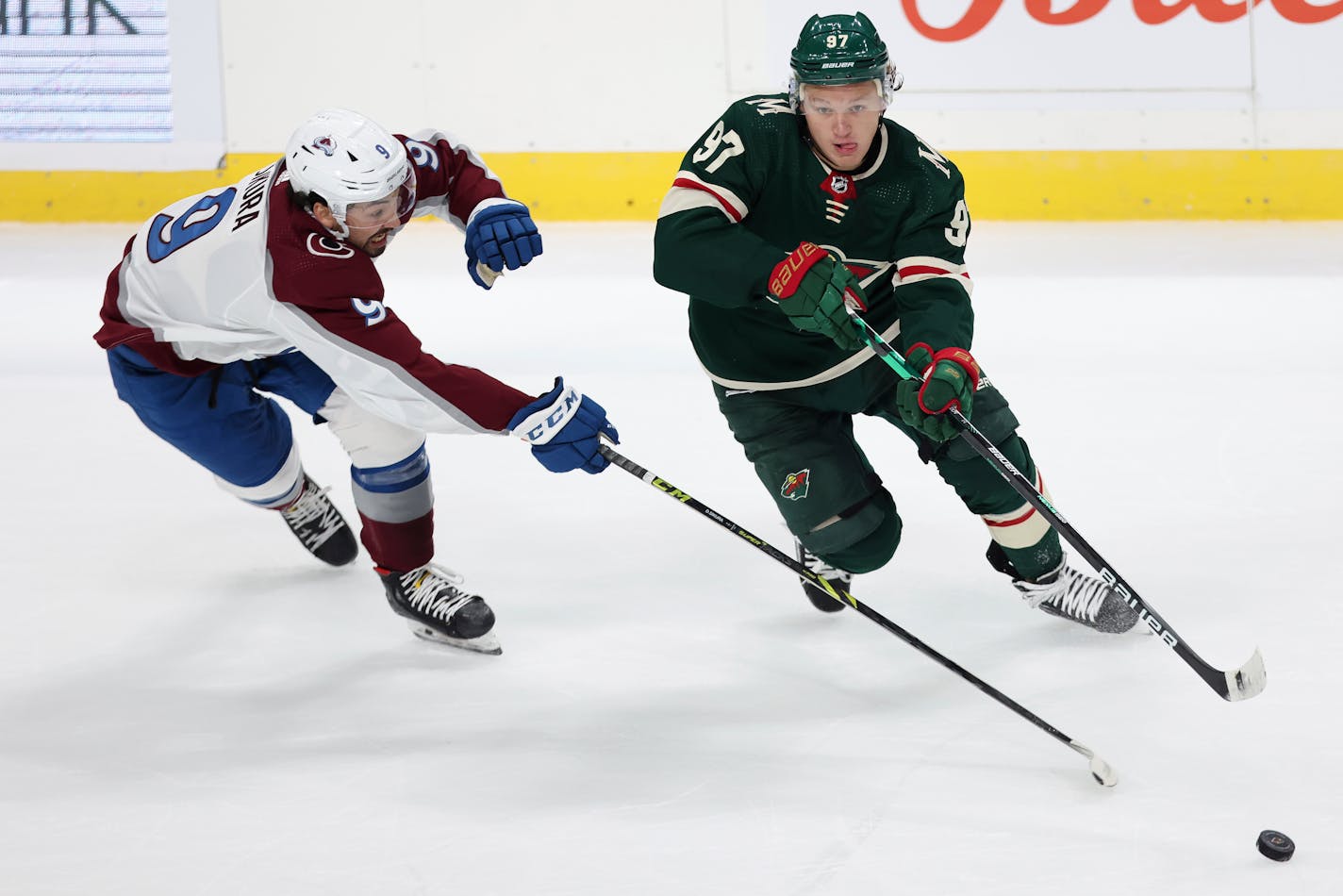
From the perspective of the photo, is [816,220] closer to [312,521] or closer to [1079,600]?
[1079,600]

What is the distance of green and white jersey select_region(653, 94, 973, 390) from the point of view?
240 centimetres

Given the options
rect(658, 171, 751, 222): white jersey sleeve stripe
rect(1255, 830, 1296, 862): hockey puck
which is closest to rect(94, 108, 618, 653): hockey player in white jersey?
rect(658, 171, 751, 222): white jersey sleeve stripe

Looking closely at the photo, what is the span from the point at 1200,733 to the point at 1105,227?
407cm

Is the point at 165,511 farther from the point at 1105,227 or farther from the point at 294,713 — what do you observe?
the point at 1105,227

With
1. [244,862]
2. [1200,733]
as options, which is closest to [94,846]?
[244,862]

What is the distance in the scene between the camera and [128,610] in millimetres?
2896

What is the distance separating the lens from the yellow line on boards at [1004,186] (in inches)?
234

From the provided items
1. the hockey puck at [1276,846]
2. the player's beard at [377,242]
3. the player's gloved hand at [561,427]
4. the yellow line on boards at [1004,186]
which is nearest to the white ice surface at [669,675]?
the hockey puck at [1276,846]

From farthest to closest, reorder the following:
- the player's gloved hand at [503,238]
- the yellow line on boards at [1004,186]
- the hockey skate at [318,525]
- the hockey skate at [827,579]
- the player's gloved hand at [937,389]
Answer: the yellow line on boards at [1004,186] → the hockey skate at [318,525] → the hockey skate at [827,579] → the player's gloved hand at [503,238] → the player's gloved hand at [937,389]

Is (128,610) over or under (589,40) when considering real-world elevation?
under

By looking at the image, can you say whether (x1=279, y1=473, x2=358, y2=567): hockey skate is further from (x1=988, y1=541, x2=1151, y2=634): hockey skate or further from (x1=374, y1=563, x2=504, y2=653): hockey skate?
(x1=988, y1=541, x2=1151, y2=634): hockey skate

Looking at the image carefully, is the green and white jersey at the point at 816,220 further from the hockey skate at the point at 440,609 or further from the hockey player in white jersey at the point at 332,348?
the hockey skate at the point at 440,609

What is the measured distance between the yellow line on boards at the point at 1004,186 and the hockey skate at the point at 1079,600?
11.7 feet

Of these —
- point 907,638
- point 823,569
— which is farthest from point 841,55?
point 823,569
